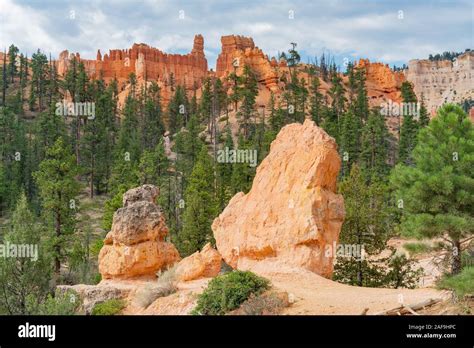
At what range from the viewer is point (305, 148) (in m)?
24.6

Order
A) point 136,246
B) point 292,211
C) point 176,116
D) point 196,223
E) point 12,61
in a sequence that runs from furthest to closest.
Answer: point 12,61
point 176,116
point 196,223
point 136,246
point 292,211

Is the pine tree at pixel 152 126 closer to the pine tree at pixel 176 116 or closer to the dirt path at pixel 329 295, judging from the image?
the pine tree at pixel 176 116

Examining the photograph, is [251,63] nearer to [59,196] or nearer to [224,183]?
[224,183]

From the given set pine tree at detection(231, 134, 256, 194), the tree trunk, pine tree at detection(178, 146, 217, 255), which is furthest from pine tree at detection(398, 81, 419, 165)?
the tree trunk

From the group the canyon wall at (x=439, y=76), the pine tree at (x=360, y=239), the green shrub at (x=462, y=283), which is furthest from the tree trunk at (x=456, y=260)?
the canyon wall at (x=439, y=76)

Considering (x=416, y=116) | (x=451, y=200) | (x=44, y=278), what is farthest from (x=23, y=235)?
(x=416, y=116)

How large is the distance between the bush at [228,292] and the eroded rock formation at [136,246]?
6.44 meters

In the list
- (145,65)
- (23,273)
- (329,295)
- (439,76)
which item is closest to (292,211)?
(329,295)

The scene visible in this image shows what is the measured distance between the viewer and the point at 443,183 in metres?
Answer: 18.5

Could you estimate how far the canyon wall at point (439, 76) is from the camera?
153000 mm

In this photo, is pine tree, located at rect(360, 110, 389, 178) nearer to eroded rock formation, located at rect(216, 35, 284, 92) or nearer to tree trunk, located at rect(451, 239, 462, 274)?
tree trunk, located at rect(451, 239, 462, 274)

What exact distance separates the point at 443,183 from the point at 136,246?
12819 millimetres

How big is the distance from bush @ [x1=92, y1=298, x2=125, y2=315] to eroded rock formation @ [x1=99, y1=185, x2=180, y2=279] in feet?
7.94
